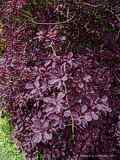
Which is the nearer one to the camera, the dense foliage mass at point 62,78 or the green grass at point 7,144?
the dense foliage mass at point 62,78

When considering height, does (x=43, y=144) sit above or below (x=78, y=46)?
below

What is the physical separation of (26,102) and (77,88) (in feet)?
1.66

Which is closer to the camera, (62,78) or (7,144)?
(62,78)

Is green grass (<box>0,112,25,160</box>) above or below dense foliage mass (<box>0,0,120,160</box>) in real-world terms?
below

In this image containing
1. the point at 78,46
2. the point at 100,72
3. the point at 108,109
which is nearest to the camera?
the point at 108,109

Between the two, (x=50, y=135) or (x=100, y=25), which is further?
(x=100, y=25)

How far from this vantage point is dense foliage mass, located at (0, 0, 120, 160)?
2328 mm

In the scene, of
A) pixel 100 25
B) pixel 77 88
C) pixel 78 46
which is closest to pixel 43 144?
pixel 77 88

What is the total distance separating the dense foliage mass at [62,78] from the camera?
91.7 inches

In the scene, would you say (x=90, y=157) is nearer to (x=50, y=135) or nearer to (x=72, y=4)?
(x=50, y=135)

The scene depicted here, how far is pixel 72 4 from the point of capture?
2549mm

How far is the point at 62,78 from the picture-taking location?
2.30 meters

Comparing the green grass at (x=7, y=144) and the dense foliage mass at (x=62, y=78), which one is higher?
the dense foliage mass at (x=62, y=78)

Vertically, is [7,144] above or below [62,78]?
below
